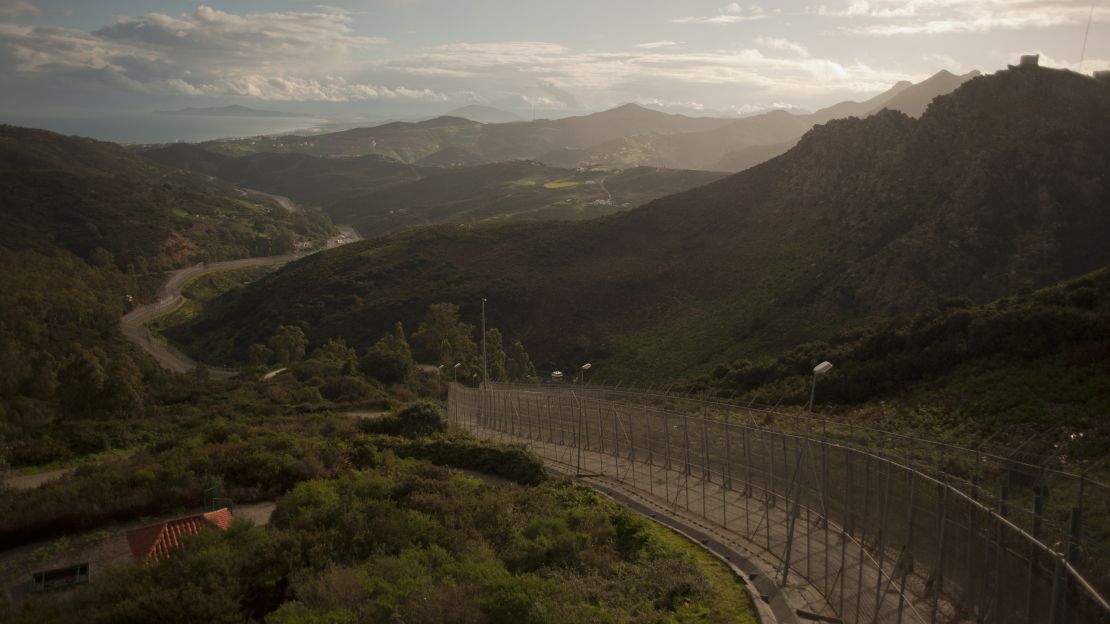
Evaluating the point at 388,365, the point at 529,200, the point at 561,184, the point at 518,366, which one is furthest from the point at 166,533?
the point at 561,184

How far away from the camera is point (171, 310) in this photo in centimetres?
8894

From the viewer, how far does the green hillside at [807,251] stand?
46531 mm

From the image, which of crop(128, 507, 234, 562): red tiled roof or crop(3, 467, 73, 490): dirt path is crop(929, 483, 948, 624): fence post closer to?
crop(128, 507, 234, 562): red tiled roof

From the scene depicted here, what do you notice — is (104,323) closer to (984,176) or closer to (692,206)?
(692,206)

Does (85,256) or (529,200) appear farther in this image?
(529,200)

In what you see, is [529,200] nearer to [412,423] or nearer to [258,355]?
[258,355]

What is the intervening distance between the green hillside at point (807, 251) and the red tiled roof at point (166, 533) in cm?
3269

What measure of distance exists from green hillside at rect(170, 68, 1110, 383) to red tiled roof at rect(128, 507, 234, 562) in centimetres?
3269

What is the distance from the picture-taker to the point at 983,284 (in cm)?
4528

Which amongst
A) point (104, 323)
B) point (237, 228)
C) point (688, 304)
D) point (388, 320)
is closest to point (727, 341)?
point (688, 304)

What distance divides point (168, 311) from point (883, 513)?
89234mm

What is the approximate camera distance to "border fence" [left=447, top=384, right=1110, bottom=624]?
293 inches

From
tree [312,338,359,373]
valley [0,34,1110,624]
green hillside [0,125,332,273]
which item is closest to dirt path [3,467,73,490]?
valley [0,34,1110,624]

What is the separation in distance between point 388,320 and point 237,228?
68.4 metres
